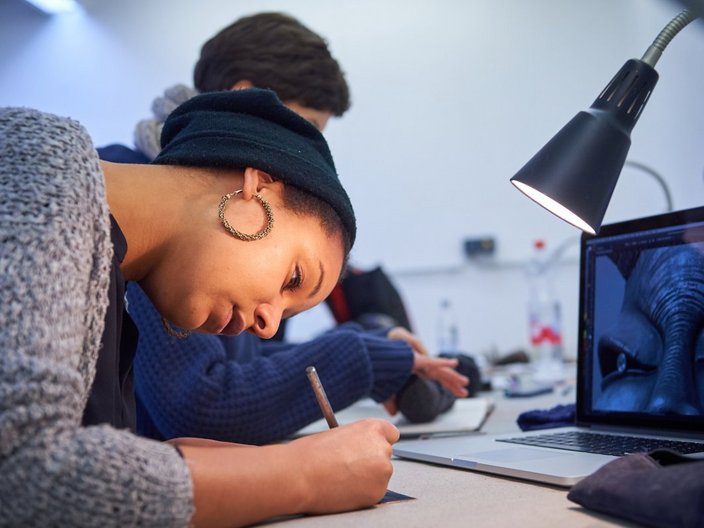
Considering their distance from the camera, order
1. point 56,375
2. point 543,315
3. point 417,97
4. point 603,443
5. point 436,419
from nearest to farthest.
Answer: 1. point 56,375
2. point 603,443
3. point 436,419
4. point 543,315
5. point 417,97

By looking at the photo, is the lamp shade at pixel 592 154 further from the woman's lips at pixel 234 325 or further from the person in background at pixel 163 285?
the woman's lips at pixel 234 325

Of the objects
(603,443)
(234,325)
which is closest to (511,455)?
(603,443)

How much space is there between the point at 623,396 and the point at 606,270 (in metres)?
0.18

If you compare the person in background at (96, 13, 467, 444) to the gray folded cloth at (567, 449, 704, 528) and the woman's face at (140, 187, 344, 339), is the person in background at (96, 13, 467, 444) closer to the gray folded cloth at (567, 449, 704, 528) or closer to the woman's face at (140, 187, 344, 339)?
the woman's face at (140, 187, 344, 339)

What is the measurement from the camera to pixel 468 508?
0.68 meters

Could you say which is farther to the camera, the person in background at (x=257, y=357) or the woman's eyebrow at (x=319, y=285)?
the person in background at (x=257, y=357)

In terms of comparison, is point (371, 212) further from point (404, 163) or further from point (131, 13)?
point (131, 13)

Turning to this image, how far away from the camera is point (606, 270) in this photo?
108 centimetres

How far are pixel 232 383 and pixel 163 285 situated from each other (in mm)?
331

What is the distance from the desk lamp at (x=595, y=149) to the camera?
0.82 m

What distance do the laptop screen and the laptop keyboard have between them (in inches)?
1.8

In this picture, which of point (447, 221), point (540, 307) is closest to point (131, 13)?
point (447, 221)

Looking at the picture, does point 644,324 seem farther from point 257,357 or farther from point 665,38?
point 257,357

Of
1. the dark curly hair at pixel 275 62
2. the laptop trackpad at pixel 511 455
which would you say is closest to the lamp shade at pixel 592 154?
the laptop trackpad at pixel 511 455
